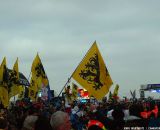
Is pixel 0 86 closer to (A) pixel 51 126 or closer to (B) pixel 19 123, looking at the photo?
(B) pixel 19 123

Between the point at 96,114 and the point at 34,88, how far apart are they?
15.8m

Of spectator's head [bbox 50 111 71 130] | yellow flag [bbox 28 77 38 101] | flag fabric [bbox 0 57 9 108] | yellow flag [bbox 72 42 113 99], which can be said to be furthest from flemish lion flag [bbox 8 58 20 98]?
spectator's head [bbox 50 111 71 130]

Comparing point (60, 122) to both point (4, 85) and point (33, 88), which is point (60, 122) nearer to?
point (4, 85)

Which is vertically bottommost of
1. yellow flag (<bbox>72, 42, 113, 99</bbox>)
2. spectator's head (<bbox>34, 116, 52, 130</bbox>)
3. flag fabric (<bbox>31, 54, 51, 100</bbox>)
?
spectator's head (<bbox>34, 116, 52, 130</bbox>)

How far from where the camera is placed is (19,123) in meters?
10.6

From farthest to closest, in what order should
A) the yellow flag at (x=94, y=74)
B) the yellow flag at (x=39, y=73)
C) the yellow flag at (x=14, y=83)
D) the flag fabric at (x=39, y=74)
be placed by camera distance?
the yellow flag at (x=39, y=73) → the flag fabric at (x=39, y=74) → the yellow flag at (x=14, y=83) → the yellow flag at (x=94, y=74)

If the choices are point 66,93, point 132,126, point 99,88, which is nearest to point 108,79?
point 99,88

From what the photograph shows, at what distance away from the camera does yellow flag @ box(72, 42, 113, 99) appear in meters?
17.2

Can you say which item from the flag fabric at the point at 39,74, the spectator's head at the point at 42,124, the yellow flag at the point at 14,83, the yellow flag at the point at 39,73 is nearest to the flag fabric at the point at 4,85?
the yellow flag at the point at 14,83

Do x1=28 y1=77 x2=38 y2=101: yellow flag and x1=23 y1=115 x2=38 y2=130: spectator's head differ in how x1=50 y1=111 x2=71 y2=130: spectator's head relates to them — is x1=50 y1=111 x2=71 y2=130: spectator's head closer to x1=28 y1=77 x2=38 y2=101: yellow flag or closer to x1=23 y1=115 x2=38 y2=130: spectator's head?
x1=23 y1=115 x2=38 y2=130: spectator's head

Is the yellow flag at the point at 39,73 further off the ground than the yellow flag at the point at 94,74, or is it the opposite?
the yellow flag at the point at 39,73

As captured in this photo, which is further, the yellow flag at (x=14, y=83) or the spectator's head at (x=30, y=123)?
the yellow flag at (x=14, y=83)

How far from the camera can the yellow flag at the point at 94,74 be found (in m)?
17.2

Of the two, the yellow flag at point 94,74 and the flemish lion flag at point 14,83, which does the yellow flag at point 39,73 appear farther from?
the yellow flag at point 94,74
